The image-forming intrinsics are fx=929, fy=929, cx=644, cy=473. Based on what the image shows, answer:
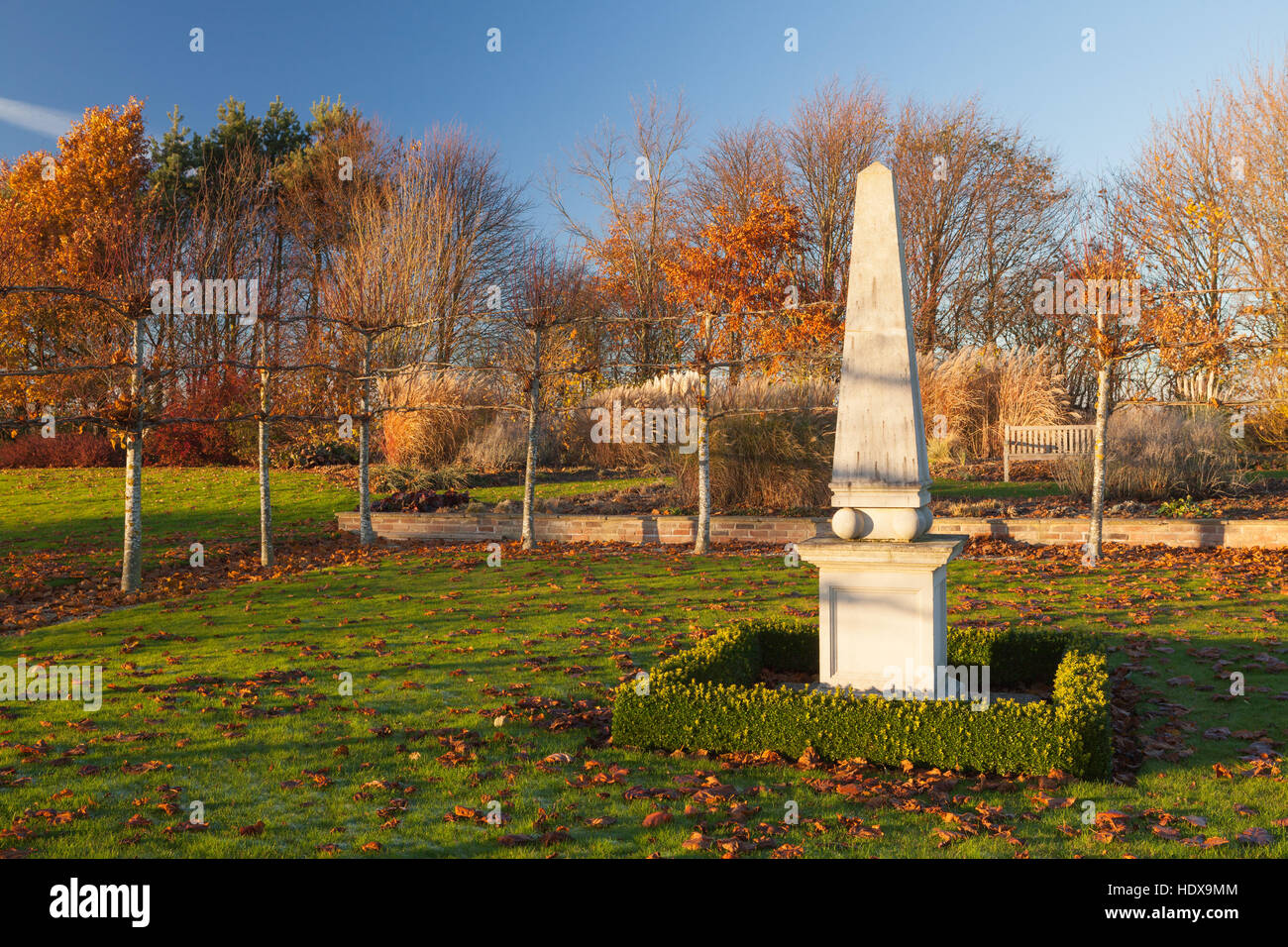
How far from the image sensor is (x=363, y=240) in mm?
27906

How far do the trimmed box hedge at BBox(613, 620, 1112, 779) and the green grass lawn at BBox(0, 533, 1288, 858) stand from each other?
19 centimetres

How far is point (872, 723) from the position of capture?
5.25 m

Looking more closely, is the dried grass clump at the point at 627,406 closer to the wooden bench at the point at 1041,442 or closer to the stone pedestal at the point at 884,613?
the wooden bench at the point at 1041,442

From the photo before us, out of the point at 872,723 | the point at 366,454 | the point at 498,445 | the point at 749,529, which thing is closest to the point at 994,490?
the point at 749,529

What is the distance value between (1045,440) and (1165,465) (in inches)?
194

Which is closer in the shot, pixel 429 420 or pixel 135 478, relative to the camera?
pixel 135 478

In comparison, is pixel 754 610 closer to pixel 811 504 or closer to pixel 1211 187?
pixel 811 504

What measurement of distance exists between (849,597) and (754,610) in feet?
11.6

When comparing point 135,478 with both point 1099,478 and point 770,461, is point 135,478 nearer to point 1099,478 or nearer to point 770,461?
point 770,461

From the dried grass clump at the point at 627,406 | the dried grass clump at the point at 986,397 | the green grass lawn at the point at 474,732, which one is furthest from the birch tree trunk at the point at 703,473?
the dried grass clump at the point at 986,397

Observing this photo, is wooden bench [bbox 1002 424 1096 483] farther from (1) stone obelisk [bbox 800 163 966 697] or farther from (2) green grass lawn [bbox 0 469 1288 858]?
(1) stone obelisk [bbox 800 163 966 697]

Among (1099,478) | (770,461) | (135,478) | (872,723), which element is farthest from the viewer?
(770,461)

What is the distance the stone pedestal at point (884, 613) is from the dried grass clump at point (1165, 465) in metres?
11.0
